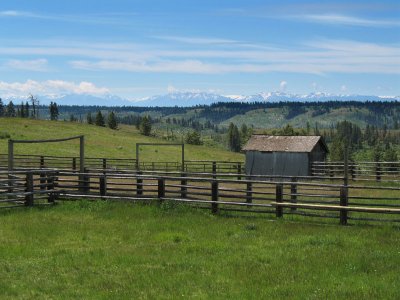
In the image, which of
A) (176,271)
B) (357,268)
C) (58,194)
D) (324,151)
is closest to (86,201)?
(58,194)

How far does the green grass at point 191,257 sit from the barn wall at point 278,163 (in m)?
27.0

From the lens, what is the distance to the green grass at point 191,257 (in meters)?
10.1

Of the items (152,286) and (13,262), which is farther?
→ (13,262)

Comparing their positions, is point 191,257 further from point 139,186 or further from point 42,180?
point 139,186

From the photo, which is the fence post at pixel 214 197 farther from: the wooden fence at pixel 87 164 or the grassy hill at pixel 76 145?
the grassy hill at pixel 76 145

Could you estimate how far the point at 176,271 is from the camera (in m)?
11.5

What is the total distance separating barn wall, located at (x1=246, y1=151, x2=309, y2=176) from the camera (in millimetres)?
44844

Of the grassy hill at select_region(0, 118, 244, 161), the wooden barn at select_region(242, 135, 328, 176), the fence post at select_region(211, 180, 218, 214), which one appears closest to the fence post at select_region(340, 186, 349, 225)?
the fence post at select_region(211, 180, 218, 214)

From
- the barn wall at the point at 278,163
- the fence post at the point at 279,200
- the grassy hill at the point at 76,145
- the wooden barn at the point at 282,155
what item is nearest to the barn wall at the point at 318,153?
the wooden barn at the point at 282,155

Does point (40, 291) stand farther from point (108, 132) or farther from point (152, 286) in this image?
point (108, 132)

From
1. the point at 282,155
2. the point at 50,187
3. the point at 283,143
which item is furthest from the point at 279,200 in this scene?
the point at 283,143

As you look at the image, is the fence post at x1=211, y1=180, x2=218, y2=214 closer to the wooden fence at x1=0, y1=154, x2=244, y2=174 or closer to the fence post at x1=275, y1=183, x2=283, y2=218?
the fence post at x1=275, y1=183, x2=283, y2=218

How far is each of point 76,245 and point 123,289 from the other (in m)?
4.32

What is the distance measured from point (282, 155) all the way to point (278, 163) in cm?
75
